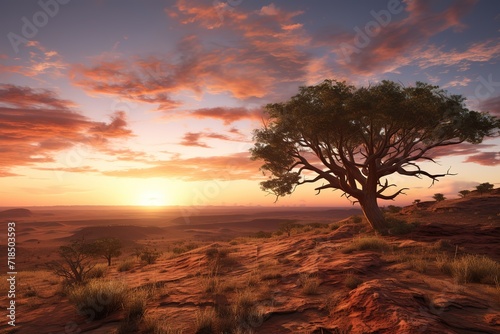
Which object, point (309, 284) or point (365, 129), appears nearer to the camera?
point (309, 284)

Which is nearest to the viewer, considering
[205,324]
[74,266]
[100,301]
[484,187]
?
[205,324]

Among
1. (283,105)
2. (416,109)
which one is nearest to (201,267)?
(283,105)

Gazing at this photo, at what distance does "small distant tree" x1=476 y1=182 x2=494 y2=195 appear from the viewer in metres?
40.0

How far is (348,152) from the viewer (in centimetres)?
2064

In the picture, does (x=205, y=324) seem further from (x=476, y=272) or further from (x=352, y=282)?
(x=476, y=272)

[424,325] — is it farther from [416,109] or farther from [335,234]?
[416,109]

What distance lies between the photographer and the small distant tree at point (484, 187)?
131ft

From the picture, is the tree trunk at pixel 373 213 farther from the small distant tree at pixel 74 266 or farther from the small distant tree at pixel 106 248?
the small distant tree at pixel 106 248

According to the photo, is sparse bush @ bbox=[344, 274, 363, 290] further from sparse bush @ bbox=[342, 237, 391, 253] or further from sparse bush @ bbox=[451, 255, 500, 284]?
sparse bush @ bbox=[342, 237, 391, 253]

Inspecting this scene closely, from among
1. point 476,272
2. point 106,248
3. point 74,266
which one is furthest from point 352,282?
point 106,248

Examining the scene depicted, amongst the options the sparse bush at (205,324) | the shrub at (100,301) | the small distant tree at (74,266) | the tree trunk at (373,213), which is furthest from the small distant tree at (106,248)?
the sparse bush at (205,324)

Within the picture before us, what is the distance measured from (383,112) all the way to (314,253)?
9466 mm

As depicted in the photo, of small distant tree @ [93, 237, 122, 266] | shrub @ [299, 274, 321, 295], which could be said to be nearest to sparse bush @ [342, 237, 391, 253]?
shrub @ [299, 274, 321, 295]

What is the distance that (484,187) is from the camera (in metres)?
41.0
